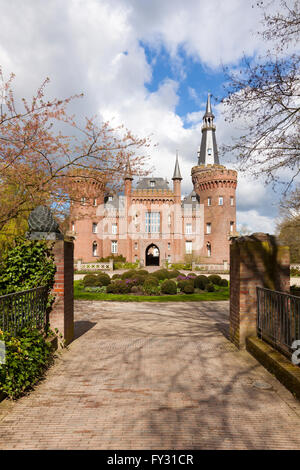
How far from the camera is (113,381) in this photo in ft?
14.4

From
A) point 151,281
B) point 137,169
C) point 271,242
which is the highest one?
point 137,169

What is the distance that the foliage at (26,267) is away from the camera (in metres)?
5.52

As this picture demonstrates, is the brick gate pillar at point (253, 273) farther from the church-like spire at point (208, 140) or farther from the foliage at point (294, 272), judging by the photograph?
the church-like spire at point (208, 140)

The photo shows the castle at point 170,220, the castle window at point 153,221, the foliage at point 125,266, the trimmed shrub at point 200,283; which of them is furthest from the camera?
the castle window at point 153,221

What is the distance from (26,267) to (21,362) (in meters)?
2.16

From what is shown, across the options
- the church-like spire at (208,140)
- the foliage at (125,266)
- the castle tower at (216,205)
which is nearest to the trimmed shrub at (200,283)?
the foliage at (125,266)

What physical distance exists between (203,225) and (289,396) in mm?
43183

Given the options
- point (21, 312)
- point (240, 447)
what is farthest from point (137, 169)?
point (240, 447)

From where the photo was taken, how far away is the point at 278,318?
16.7 ft

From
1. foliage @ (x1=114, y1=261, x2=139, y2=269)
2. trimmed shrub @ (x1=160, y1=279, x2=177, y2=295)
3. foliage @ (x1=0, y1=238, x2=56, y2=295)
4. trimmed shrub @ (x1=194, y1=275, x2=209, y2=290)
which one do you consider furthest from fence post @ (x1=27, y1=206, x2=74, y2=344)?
foliage @ (x1=114, y1=261, x2=139, y2=269)

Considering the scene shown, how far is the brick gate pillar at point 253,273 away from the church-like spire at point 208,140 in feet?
145

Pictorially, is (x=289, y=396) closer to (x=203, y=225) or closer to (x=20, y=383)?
(x=20, y=383)

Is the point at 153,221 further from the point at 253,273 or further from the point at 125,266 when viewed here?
the point at 253,273

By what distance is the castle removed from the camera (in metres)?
45.1
